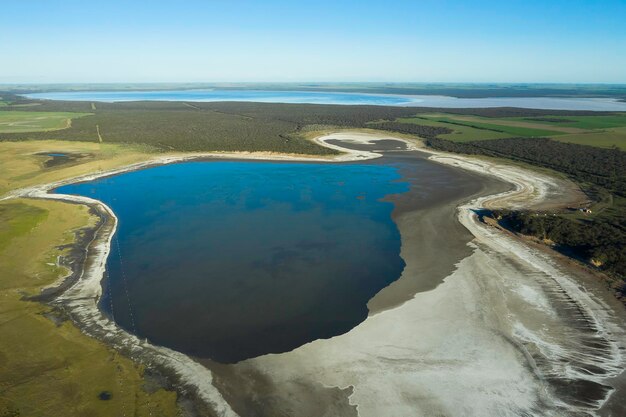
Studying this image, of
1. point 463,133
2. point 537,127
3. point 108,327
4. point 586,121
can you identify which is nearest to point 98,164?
point 108,327

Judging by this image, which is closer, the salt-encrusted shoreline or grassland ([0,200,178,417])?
grassland ([0,200,178,417])

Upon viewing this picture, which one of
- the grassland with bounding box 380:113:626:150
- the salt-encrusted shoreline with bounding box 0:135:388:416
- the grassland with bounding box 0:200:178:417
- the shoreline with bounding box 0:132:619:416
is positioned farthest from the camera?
the grassland with bounding box 380:113:626:150

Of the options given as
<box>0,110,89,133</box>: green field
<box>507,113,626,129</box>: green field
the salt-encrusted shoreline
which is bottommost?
the salt-encrusted shoreline

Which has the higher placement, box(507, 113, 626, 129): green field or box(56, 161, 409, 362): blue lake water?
box(507, 113, 626, 129): green field

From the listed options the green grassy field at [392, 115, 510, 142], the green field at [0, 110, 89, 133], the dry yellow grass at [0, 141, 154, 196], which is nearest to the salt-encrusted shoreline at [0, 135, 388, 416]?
the dry yellow grass at [0, 141, 154, 196]

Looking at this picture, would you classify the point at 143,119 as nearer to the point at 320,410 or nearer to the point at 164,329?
the point at 164,329

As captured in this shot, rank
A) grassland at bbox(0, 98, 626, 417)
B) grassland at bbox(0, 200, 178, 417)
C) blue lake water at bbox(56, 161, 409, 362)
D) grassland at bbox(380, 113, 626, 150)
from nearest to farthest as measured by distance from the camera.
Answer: grassland at bbox(0, 200, 178, 417), grassland at bbox(0, 98, 626, 417), blue lake water at bbox(56, 161, 409, 362), grassland at bbox(380, 113, 626, 150)

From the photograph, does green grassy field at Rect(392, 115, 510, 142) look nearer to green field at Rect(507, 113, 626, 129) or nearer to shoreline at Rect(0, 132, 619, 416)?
shoreline at Rect(0, 132, 619, 416)
